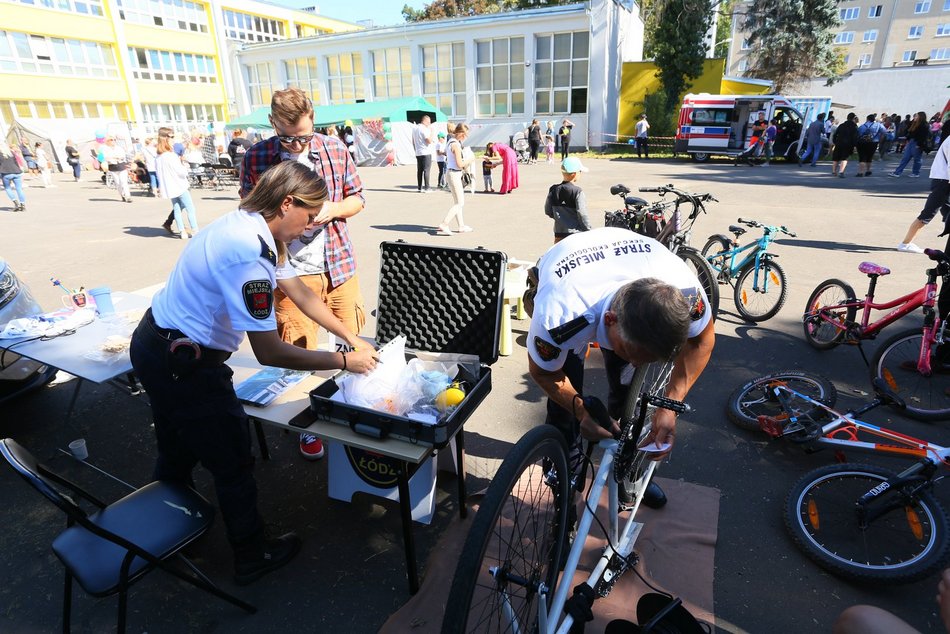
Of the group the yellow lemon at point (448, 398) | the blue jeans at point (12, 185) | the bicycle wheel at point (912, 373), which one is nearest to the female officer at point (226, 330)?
the yellow lemon at point (448, 398)

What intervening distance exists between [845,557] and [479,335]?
6.92ft

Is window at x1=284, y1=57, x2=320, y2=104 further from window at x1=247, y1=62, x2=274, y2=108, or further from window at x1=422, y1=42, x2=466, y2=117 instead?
window at x1=422, y1=42, x2=466, y2=117

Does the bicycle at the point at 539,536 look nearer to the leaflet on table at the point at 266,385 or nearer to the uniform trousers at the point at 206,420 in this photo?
the uniform trousers at the point at 206,420

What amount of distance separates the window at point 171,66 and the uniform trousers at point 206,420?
3875 cm

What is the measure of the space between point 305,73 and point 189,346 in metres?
36.6

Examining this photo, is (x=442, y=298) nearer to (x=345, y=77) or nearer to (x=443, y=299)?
(x=443, y=299)

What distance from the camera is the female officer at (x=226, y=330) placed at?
6.23 feet

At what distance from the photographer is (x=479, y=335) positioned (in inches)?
110

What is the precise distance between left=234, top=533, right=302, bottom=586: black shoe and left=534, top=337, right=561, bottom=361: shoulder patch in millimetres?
1697

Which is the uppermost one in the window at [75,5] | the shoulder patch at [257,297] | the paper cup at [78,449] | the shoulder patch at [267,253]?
the window at [75,5]

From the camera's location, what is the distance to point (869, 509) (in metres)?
2.41

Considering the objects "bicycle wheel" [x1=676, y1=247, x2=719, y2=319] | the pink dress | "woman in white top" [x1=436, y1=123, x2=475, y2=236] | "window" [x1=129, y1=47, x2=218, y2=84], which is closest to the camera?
"bicycle wheel" [x1=676, y1=247, x2=719, y2=319]

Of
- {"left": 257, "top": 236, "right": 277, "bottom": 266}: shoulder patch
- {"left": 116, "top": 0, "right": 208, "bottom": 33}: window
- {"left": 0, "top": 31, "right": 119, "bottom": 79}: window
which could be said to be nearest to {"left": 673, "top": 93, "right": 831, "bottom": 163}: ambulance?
{"left": 257, "top": 236, "right": 277, "bottom": 266}: shoulder patch

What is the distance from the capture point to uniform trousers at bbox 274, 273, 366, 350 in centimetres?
298
